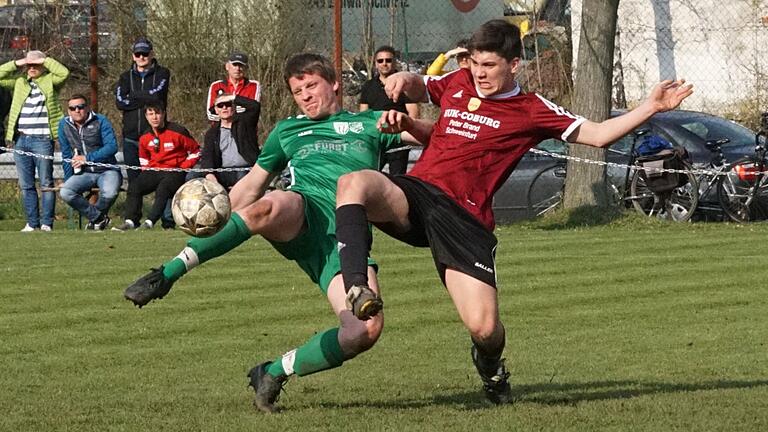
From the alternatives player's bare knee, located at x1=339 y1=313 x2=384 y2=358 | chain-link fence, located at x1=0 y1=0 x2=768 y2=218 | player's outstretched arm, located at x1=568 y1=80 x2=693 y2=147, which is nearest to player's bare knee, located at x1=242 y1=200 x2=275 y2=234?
player's bare knee, located at x1=339 y1=313 x2=384 y2=358

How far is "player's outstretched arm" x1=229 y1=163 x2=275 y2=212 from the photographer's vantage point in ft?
22.9

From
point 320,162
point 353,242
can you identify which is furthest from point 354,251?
point 320,162

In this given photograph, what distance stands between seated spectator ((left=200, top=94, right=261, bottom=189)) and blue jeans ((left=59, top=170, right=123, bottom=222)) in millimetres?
1182

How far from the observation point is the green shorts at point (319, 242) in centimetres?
695

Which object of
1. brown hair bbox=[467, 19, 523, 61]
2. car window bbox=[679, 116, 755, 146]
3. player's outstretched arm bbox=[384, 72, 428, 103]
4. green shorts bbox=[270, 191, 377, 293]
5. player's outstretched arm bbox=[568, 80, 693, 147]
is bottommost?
car window bbox=[679, 116, 755, 146]

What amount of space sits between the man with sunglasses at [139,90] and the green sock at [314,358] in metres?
10.2

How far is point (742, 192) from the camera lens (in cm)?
1709

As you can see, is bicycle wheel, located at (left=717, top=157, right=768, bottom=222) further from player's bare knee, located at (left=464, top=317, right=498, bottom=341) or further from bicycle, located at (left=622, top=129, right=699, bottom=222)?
player's bare knee, located at (left=464, top=317, right=498, bottom=341)

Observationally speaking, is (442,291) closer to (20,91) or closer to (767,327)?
(767,327)

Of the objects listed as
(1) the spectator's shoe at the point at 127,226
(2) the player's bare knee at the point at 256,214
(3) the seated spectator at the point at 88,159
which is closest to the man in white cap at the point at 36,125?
(3) the seated spectator at the point at 88,159

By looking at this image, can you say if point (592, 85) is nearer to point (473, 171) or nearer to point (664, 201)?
point (664, 201)

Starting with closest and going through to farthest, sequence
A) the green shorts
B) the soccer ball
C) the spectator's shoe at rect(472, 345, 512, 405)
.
Answer: the soccer ball
the green shorts
the spectator's shoe at rect(472, 345, 512, 405)

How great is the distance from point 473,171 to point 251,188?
3.52 ft

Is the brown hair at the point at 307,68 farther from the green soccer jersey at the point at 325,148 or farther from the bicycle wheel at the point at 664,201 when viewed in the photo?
the bicycle wheel at the point at 664,201
